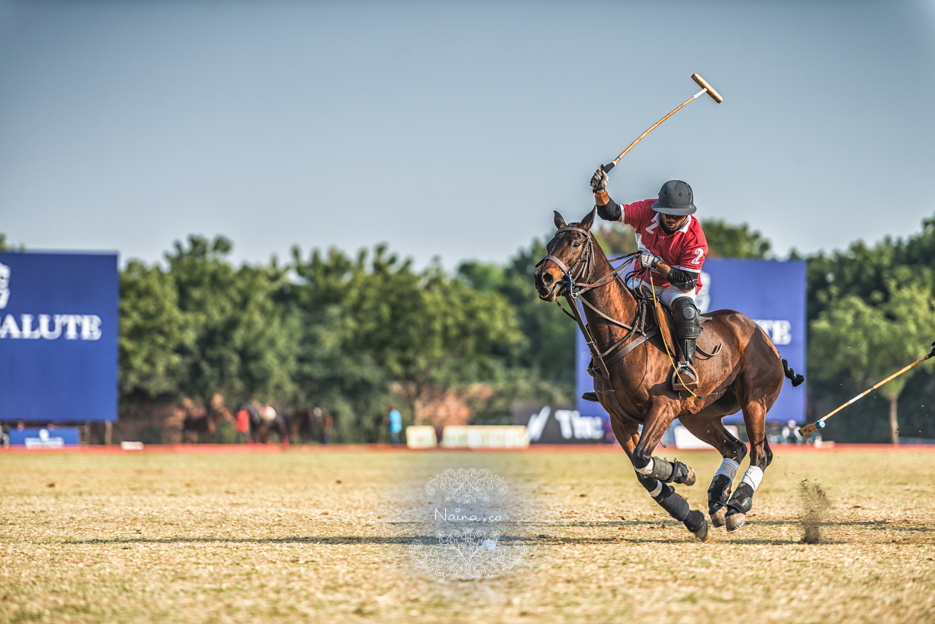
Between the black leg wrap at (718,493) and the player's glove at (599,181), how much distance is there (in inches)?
98.0

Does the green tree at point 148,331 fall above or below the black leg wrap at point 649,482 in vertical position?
above

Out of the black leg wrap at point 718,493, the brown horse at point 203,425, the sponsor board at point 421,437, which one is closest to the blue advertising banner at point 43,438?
the brown horse at point 203,425

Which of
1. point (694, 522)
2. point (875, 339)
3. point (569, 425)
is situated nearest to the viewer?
point (694, 522)

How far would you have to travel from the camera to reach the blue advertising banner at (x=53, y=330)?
27.0 m

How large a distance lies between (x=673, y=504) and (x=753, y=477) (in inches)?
35.5

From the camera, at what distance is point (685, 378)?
24.8ft

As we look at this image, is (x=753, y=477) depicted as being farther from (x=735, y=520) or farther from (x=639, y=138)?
(x=639, y=138)

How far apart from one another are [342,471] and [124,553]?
39.2ft

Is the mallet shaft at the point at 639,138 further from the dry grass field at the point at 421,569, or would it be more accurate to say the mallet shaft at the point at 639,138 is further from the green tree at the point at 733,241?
the green tree at the point at 733,241

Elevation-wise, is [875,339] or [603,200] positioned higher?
[875,339]

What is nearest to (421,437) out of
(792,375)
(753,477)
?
(792,375)

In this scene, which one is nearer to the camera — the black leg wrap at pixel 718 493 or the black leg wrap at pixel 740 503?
the black leg wrap at pixel 740 503

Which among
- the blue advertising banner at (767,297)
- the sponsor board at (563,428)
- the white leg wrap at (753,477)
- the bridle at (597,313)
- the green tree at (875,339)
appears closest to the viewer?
the bridle at (597,313)

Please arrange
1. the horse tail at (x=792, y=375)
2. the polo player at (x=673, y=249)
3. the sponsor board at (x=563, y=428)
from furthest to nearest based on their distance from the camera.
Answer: the sponsor board at (x=563, y=428)
the horse tail at (x=792, y=375)
the polo player at (x=673, y=249)
